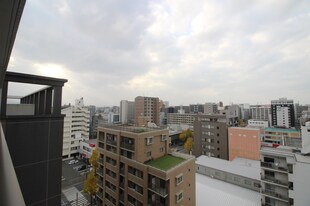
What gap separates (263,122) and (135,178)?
44.9 metres

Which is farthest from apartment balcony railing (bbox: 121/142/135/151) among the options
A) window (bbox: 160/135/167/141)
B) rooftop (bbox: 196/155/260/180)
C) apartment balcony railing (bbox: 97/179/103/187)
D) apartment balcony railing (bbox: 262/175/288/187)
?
apartment balcony railing (bbox: 262/175/288/187)

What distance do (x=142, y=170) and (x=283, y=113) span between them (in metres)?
51.9

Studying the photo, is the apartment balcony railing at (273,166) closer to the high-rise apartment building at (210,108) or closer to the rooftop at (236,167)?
the rooftop at (236,167)

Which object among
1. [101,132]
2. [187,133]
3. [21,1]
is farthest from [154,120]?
[21,1]

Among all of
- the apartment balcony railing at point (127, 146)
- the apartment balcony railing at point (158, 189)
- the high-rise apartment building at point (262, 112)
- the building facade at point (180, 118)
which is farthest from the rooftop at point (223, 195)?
the high-rise apartment building at point (262, 112)

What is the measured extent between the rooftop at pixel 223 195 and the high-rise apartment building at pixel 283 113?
41.2 m

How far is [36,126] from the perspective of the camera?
347 centimetres

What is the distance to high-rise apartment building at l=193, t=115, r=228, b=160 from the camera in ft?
72.9

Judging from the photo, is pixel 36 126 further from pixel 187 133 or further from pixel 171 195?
pixel 187 133

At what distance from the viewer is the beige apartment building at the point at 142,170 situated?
30.1 ft

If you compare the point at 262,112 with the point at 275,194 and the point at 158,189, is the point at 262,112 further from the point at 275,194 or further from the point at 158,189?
the point at 158,189

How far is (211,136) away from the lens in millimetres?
23016

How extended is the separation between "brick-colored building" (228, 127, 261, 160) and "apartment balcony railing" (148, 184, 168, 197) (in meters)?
16.3

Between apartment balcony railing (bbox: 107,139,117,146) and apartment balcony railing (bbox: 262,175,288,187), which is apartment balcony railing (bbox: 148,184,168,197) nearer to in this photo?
apartment balcony railing (bbox: 107,139,117,146)
